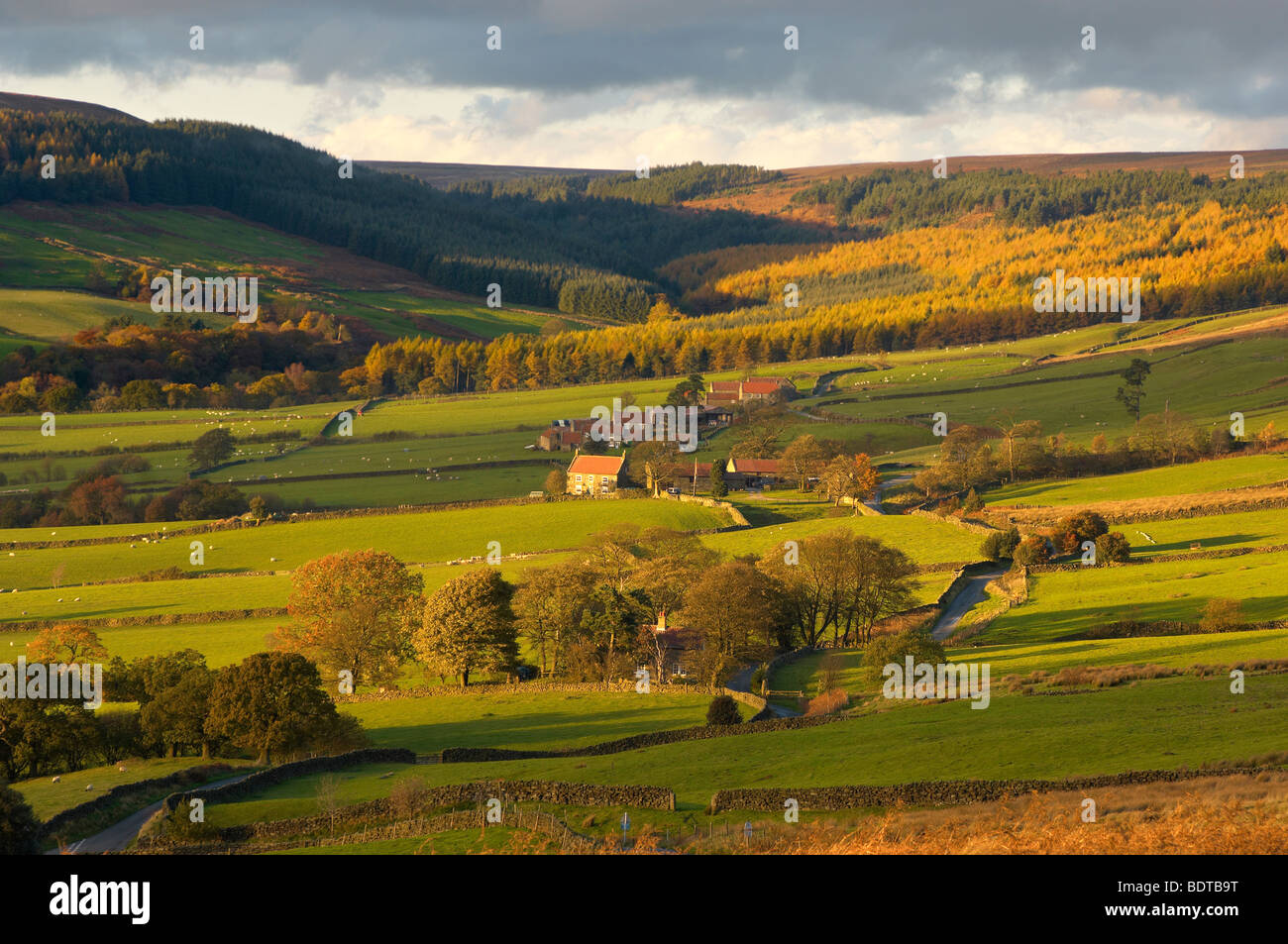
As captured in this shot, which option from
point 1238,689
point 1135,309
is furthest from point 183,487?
point 1135,309

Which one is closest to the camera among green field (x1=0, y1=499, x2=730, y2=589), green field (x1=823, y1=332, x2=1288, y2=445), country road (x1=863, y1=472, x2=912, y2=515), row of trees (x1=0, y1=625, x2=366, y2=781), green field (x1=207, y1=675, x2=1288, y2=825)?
green field (x1=207, y1=675, x2=1288, y2=825)

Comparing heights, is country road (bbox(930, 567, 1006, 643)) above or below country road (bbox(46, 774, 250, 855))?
above

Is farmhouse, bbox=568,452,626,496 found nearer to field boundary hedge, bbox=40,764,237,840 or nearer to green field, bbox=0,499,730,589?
green field, bbox=0,499,730,589

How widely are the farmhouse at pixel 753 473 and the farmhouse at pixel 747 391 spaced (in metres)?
37.4

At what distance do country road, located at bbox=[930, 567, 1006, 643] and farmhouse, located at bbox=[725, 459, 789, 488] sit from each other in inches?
1412

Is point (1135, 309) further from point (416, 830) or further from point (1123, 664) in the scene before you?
point (416, 830)

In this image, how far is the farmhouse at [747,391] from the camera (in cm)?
14025

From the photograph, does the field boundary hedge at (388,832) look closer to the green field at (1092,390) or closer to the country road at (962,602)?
the country road at (962,602)

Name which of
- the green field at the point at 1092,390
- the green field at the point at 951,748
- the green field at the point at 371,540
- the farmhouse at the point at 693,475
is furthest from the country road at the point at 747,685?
the green field at the point at 1092,390

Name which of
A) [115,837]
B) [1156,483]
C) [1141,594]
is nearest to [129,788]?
[115,837]

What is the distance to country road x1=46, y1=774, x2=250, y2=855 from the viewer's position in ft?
94.4

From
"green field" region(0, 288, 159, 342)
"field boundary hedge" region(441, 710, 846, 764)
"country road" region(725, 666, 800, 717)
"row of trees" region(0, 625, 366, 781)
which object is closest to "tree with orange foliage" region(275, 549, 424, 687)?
"row of trees" region(0, 625, 366, 781)
